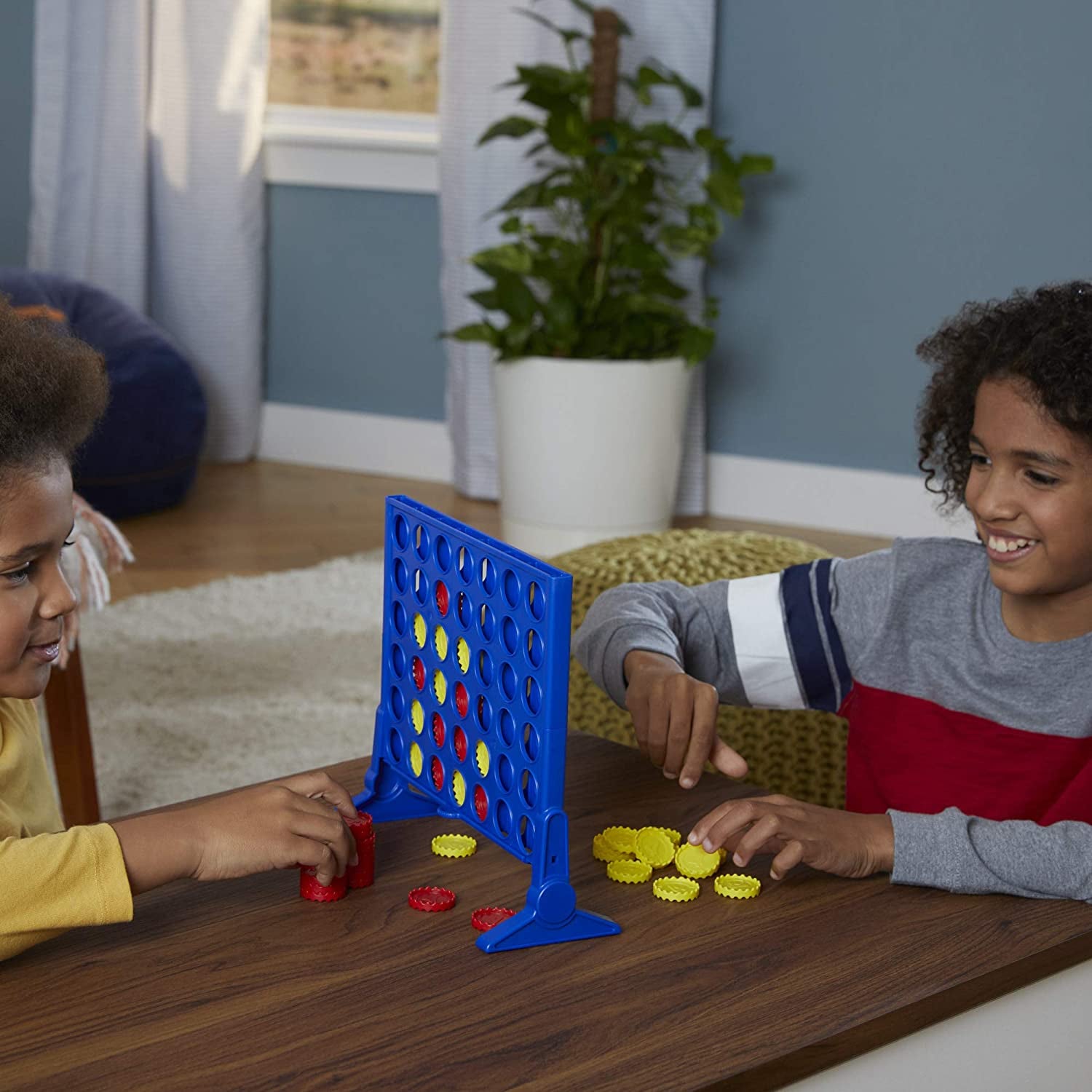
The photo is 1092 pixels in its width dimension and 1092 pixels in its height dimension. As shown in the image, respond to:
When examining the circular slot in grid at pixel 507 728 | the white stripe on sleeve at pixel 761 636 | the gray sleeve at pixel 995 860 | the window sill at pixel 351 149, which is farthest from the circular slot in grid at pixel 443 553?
the window sill at pixel 351 149

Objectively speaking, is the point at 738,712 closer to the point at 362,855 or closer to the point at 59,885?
the point at 362,855

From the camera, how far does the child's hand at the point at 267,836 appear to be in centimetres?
90

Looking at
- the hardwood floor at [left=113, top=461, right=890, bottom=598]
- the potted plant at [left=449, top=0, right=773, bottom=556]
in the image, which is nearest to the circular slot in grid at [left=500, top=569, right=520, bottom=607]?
the hardwood floor at [left=113, top=461, right=890, bottom=598]

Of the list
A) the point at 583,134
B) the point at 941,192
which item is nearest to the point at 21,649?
the point at 583,134

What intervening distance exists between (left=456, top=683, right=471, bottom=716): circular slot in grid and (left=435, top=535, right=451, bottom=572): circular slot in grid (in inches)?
2.8

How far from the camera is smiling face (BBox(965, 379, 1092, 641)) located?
47.3 inches

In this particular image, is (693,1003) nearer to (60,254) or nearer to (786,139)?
(786,139)

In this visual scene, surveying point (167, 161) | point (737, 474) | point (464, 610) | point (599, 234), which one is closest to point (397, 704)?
point (464, 610)

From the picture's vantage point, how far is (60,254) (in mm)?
4348

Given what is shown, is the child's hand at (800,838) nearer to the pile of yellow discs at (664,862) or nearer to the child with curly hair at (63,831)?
the pile of yellow discs at (664,862)

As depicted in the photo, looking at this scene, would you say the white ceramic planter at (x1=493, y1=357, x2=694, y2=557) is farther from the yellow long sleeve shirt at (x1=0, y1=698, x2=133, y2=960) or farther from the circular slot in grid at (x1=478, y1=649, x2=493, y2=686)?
the yellow long sleeve shirt at (x1=0, y1=698, x2=133, y2=960)

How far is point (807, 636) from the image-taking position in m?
1.36

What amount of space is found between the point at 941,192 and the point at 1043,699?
8.12 ft

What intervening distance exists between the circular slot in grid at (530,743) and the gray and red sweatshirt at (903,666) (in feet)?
1.16
